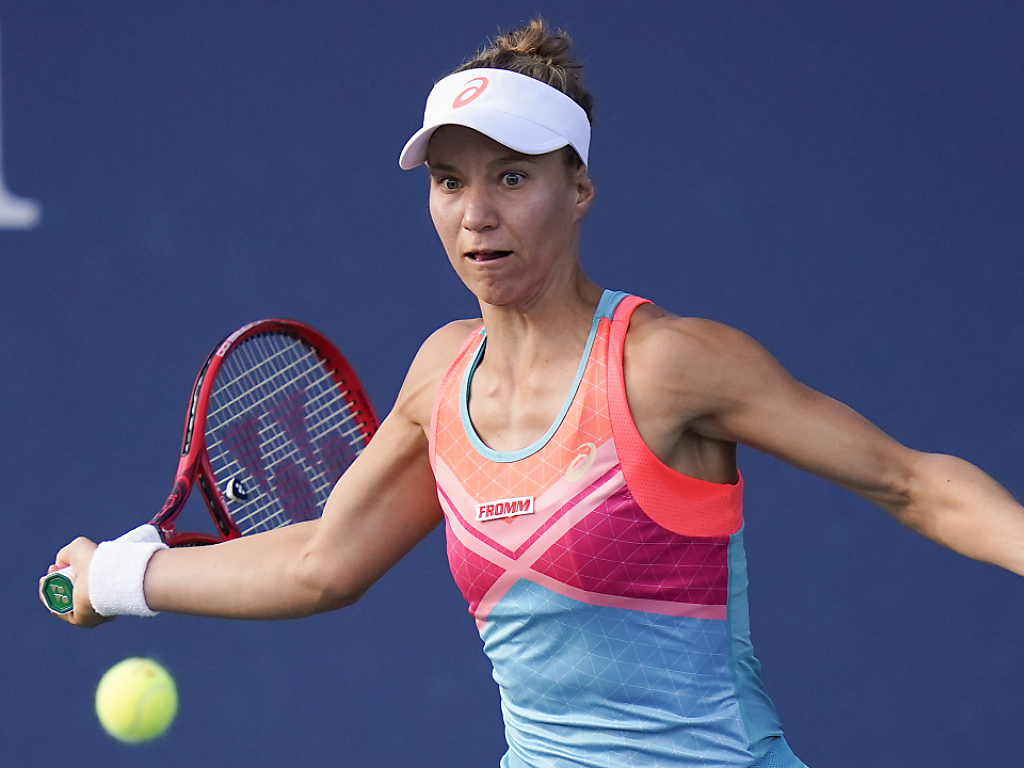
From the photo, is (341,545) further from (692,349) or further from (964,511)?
(964,511)

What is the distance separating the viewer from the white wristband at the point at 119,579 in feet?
6.00

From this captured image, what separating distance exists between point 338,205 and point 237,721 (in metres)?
1.29

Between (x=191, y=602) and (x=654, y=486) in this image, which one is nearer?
(x=654, y=486)

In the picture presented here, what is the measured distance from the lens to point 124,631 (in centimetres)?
331

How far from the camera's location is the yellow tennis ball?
9.41 ft

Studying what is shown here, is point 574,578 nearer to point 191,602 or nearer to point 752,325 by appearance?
point 191,602

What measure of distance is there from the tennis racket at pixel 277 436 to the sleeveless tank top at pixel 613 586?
753 millimetres

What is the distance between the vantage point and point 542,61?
1565mm

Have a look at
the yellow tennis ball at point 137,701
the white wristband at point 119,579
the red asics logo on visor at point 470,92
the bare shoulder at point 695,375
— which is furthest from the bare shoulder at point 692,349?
the yellow tennis ball at point 137,701

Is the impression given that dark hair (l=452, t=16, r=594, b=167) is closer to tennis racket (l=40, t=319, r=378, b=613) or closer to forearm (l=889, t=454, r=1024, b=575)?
forearm (l=889, t=454, r=1024, b=575)

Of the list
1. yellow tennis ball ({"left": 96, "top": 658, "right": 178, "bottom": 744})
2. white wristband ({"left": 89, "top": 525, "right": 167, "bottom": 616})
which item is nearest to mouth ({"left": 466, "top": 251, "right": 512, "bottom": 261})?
white wristband ({"left": 89, "top": 525, "right": 167, "bottom": 616})

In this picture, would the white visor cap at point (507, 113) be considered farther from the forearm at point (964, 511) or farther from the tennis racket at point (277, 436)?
the tennis racket at point (277, 436)

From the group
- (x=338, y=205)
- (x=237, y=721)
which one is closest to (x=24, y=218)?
(x=338, y=205)

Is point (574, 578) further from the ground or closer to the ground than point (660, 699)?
further from the ground
